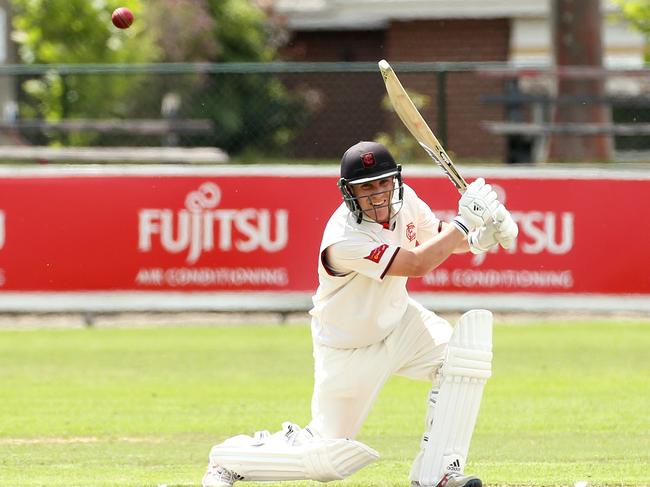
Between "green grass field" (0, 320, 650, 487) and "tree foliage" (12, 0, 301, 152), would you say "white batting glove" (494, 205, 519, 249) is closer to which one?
"green grass field" (0, 320, 650, 487)

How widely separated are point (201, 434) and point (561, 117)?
11.0 meters

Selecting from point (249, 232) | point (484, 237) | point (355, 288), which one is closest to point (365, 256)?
point (355, 288)

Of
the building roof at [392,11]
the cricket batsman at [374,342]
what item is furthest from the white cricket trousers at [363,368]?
the building roof at [392,11]

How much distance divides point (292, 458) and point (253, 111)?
17452 millimetres

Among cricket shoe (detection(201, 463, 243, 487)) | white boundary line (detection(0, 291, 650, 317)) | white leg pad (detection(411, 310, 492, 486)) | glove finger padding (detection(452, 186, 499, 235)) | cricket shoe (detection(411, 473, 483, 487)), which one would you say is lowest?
white boundary line (detection(0, 291, 650, 317))

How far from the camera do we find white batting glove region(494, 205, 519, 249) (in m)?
6.53

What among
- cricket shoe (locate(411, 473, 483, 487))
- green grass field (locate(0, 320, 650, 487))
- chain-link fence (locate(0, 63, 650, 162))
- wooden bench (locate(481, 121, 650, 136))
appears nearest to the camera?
cricket shoe (locate(411, 473, 483, 487))

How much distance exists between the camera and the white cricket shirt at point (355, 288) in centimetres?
669

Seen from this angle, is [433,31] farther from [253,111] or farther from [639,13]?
[639,13]

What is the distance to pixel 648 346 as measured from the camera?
13.2 m

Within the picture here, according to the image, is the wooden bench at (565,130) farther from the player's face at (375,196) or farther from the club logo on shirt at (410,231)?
the player's face at (375,196)

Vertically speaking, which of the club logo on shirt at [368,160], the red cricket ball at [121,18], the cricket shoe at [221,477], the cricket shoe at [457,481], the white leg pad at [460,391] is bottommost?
the cricket shoe at [221,477]

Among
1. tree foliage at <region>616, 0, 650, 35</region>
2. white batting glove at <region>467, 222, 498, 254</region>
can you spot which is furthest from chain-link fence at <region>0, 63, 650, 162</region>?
white batting glove at <region>467, 222, 498, 254</region>

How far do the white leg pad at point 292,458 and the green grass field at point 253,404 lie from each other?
619 mm
